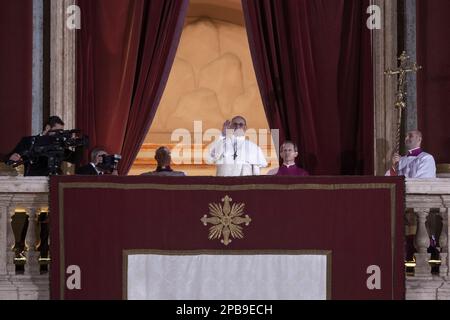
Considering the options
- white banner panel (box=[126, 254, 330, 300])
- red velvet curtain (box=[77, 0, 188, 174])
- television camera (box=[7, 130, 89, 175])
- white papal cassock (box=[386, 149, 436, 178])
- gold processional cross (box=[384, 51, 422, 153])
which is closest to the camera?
white banner panel (box=[126, 254, 330, 300])

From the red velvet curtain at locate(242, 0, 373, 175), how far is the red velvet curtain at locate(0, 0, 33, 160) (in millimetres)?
2183

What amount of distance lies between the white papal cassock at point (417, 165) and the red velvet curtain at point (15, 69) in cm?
Result: 360

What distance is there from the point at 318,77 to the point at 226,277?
318cm

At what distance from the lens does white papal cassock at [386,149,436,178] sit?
872 centimetres

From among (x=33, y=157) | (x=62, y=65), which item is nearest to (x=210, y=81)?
(x=62, y=65)

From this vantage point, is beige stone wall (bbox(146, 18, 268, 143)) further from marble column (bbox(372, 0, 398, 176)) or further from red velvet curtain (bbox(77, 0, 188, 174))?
marble column (bbox(372, 0, 398, 176))

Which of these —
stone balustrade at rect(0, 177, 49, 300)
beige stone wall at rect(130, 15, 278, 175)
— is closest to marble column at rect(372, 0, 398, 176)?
beige stone wall at rect(130, 15, 278, 175)

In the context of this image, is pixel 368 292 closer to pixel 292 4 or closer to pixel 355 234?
pixel 355 234

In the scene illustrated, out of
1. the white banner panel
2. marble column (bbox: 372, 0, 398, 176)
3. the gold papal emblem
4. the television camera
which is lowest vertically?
the white banner panel

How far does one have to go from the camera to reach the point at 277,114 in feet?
31.9

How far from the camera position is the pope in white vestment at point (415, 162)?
8.73 meters

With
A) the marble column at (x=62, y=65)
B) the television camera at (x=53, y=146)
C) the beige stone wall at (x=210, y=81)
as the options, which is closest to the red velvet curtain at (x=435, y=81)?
the beige stone wall at (x=210, y=81)

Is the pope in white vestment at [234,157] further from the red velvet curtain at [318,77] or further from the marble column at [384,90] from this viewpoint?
the marble column at [384,90]

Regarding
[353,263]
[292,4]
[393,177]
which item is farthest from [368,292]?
[292,4]
